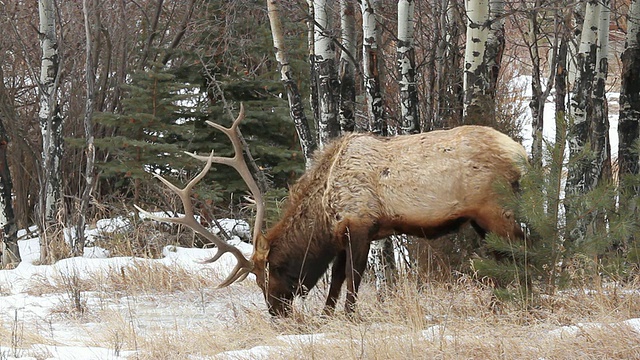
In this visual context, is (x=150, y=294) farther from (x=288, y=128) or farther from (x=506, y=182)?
(x=288, y=128)

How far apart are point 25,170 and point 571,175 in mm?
8164

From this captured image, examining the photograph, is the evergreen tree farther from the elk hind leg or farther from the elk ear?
the elk hind leg

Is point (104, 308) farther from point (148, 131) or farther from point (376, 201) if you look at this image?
point (148, 131)

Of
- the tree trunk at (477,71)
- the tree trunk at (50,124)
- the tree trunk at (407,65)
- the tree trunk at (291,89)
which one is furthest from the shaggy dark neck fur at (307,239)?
the tree trunk at (50,124)

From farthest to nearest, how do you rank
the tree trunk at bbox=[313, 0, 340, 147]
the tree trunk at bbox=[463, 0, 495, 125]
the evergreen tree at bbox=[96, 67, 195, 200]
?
the evergreen tree at bbox=[96, 67, 195, 200] → the tree trunk at bbox=[313, 0, 340, 147] → the tree trunk at bbox=[463, 0, 495, 125]

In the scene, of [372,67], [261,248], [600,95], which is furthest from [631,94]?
[261,248]

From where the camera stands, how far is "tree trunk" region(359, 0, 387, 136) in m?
7.67

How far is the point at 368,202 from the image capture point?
20.8 ft

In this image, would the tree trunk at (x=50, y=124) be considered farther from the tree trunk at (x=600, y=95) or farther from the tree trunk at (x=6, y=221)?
the tree trunk at (x=600, y=95)

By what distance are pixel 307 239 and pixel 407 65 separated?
2041 mm

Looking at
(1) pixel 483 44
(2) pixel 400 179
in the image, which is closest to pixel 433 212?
(2) pixel 400 179

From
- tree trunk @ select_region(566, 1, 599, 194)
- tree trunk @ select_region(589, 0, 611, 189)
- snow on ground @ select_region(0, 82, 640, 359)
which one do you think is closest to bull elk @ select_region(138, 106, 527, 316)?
snow on ground @ select_region(0, 82, 640, 359)

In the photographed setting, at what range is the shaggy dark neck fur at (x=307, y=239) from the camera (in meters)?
6.64

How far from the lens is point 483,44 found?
7.46 meters
